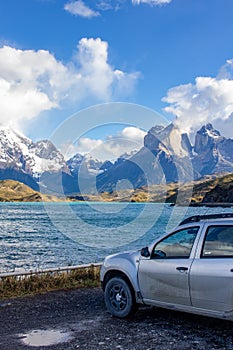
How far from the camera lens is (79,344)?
612 cm

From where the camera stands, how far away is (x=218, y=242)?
248 inches

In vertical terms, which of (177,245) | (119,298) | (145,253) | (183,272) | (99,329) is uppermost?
(177,245)

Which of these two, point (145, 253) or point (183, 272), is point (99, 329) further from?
point (183, 272)

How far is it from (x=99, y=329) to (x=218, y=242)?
254 cm

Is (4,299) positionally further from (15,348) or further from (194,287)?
(194,287)

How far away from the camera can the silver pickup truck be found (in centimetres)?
607

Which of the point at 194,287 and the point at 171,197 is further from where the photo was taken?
the point at 171,197

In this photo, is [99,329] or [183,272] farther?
[99,329]

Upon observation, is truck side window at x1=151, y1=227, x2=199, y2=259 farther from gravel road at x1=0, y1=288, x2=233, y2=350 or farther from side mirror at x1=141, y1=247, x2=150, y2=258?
gravel road at x1=0, y1=288, x2=233, y2=350

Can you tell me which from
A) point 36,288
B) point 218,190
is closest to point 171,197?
point 218,190

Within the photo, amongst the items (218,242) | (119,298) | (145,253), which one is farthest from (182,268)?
(119,298)

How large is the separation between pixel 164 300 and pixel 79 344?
5.31 ft

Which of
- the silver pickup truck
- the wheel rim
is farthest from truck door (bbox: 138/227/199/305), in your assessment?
the wheel rim

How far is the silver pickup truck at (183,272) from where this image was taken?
6.07 meters
